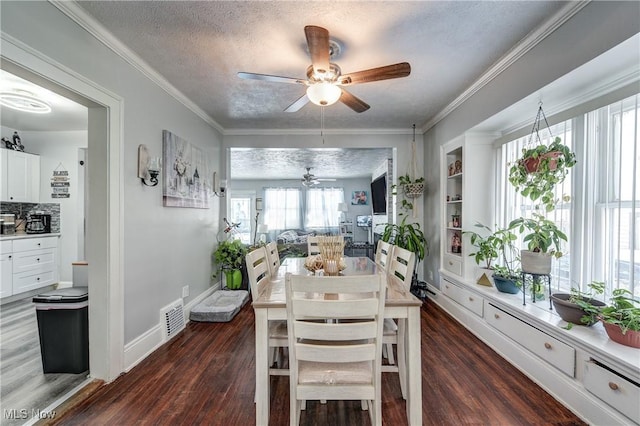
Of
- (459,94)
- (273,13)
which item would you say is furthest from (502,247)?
(273,13)

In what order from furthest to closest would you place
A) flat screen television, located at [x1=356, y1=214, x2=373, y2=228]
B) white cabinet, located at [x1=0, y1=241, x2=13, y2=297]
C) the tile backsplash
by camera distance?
flat screen television, located at [x1=356, y1=214, x2=373, y2=228] → the tile backsplash → white cabinet, located at [x1=0, y1=241, x2=13, y2=297]

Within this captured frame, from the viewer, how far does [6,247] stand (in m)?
3.55

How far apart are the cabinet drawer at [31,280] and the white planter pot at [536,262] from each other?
19.5ft

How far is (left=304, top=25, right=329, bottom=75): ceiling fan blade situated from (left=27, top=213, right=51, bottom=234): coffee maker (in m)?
4.89

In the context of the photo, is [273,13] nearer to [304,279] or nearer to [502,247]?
[304,279]

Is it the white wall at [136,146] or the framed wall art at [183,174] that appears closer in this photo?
the white wall at [136,146]

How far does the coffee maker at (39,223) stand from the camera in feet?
13.3

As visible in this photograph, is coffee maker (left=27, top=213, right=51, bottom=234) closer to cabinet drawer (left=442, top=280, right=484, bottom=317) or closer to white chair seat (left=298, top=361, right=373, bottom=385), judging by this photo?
white chair seat (left=298, top=361, right=373, bottom=385)

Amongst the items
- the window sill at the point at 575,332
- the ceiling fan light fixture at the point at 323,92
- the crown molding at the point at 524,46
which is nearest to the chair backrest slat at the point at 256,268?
the ceiling fan light fixture at the point at 323,92

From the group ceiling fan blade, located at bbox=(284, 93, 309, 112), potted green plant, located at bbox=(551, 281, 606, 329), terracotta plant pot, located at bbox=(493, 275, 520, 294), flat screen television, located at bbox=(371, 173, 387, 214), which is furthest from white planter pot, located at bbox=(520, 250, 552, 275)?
flat screen television, located at bbox=(371, 173, 387, 214)

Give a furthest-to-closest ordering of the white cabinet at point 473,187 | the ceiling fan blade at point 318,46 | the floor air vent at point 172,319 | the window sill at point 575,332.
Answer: the white cabinet at point 473,187
the floor air vent at point 172,319
the ceiling fan blade at point 318,46
the window sill at point 575,332

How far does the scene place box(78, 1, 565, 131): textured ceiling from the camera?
1.69 m

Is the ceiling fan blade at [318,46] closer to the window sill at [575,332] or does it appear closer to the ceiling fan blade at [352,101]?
the ceiling fan blade at [352,101]

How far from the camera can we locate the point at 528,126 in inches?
100.0
